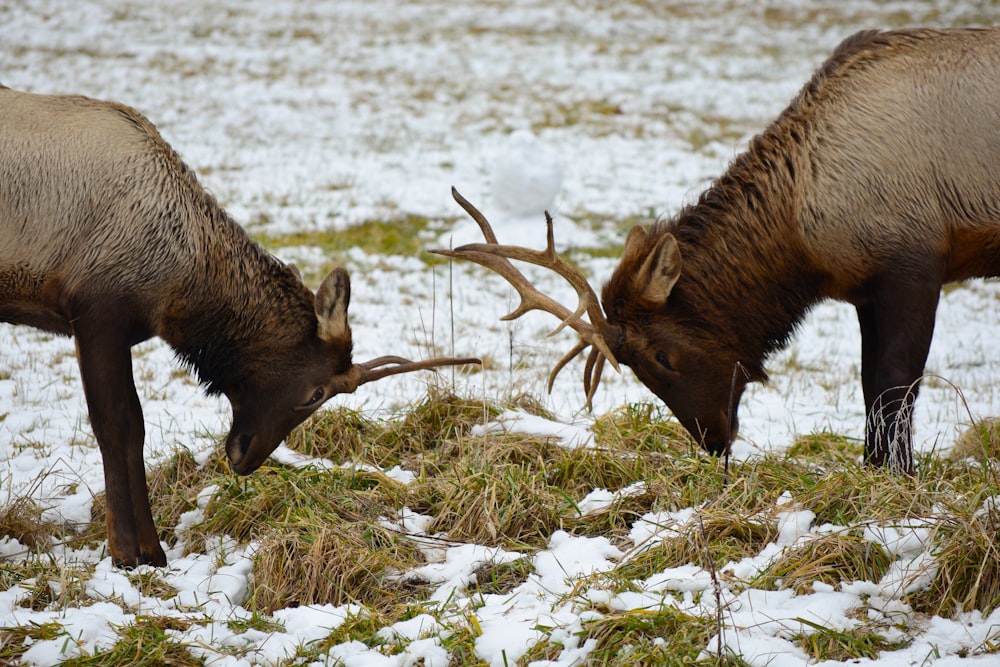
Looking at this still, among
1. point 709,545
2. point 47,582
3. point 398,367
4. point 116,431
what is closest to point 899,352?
point 709,545

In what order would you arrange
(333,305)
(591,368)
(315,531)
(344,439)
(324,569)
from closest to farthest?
(324,569) → (315,531) → (333,305) → (591,368) → (344,439)

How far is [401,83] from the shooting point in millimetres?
19484

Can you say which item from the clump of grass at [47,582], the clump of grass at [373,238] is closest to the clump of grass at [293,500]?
the clump of grass at [47,582]

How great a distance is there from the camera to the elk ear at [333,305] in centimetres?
475

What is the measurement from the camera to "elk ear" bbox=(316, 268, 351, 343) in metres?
4.75

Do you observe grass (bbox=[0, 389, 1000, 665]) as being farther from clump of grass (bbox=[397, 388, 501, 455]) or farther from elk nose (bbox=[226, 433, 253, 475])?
elk nose (bbox=[226, 433, 253, 475])

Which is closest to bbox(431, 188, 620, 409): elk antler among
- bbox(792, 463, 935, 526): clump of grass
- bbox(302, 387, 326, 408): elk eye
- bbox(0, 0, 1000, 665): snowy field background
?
bbox(0, 0, 1000, 665): snowy field background

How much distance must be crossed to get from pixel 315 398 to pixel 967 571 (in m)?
3.02

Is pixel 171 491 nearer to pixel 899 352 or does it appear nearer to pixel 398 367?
pixel 398 367

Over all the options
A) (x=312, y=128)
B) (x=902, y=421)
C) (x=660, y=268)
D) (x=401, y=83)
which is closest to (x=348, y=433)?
(x=660, y=268)

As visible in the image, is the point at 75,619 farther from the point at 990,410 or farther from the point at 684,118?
the point at 684,118

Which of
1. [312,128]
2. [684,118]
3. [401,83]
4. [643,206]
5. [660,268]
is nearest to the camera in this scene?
[660,268]

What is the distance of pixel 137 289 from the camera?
4598 mm

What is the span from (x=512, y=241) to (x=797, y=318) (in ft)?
19.8
